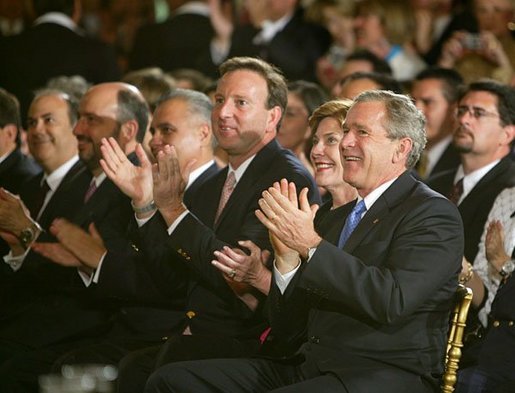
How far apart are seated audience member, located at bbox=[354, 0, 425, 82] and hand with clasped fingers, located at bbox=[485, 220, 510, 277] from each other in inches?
132

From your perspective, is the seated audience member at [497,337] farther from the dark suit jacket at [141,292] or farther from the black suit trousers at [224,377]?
the dark suit jacket at [141,292]

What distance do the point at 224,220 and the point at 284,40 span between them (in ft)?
10.7

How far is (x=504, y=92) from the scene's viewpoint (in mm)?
5441

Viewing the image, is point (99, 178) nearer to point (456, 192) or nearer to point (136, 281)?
point (136, 281)

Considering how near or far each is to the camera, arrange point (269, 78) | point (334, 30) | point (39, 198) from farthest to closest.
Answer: point (334, 30) < point (39, 198) < point (269, 78)

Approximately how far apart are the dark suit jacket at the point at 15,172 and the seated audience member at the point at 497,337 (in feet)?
8.76

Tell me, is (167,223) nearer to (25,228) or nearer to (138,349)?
(138,349)

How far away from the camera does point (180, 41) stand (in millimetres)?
8234

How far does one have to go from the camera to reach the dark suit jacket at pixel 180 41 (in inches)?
324

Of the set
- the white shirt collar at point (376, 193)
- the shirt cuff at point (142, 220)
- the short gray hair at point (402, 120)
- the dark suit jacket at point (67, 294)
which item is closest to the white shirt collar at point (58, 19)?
the dark suit jacket at point (67, 294)

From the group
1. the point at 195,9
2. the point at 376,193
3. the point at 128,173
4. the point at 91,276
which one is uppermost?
the point at 195,9

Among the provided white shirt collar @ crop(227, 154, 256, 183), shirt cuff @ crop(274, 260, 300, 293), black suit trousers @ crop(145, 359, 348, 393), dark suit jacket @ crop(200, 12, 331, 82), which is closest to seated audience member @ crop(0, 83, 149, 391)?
white shirt collar @ crop(227, 154, 256, 183)

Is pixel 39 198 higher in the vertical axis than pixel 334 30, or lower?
lower

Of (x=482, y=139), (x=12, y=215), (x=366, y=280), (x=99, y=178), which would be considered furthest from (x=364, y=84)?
(x=366, y=280)
